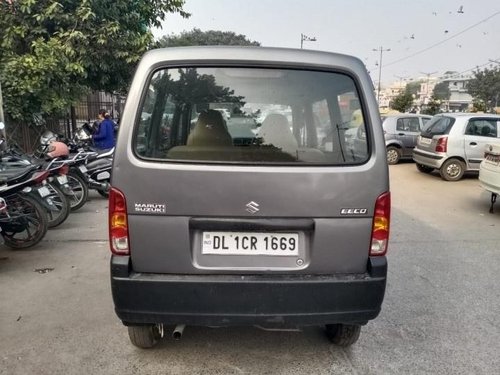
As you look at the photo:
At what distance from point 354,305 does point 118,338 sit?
169cm

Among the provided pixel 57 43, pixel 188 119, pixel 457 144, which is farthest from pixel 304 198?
pixel 457 144

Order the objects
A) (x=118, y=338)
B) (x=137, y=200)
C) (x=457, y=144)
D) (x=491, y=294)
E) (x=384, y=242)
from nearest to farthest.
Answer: (x=137, y=200), (x=384, y=242), (x=118, y=338), (x=491, y=294), (x=457, y=144)

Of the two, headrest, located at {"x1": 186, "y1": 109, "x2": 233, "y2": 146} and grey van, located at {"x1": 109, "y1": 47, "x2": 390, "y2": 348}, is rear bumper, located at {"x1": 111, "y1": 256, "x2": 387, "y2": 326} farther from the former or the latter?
headrest, located at {"x1": 186, "y1": 109, "x2": 233, "y2": 146}

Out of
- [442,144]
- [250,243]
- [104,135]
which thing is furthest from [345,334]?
[104,135]

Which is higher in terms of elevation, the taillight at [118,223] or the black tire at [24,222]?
the taillight at [118,223]

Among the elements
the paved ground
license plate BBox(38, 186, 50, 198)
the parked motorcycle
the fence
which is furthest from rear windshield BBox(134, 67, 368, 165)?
the fence

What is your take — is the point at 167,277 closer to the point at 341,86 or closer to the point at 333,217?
the point at 333,217

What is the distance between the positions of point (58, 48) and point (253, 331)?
7407 mm

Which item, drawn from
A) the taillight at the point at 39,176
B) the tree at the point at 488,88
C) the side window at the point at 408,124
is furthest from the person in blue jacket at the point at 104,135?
the tree at the point at 488,88

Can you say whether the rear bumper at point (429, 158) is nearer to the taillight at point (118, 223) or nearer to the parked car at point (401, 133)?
the parked car at point (401, 133)

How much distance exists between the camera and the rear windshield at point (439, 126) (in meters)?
10.7

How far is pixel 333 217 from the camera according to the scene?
8.34 ft

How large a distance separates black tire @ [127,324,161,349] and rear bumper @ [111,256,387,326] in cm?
36

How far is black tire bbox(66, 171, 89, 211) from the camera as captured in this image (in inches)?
286
